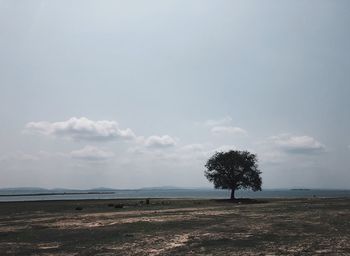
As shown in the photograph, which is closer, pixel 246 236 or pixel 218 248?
pixel 218 248

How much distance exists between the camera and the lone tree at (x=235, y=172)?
4119 inches

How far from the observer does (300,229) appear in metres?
32.7

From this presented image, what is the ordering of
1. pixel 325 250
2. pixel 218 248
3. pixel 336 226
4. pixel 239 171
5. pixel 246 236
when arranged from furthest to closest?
pixel 239 171 → pixel 336 226 → pixel 246 236 → pixel 218 248 → pixel 325 250

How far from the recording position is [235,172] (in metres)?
105

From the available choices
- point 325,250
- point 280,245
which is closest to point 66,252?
point 280,245

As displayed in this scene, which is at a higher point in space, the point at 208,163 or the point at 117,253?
the point at 208,163

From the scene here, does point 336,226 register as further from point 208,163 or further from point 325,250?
point 208,163

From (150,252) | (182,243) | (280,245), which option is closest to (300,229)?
(280,245)

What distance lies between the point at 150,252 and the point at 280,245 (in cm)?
755

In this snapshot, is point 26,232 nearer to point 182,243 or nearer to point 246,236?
point 182,243

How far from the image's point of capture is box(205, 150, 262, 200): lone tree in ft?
343

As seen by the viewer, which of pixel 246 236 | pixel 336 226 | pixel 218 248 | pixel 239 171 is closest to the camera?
pixel 218 248

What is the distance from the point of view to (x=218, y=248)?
78.0 ft

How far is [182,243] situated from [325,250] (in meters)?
8.52
